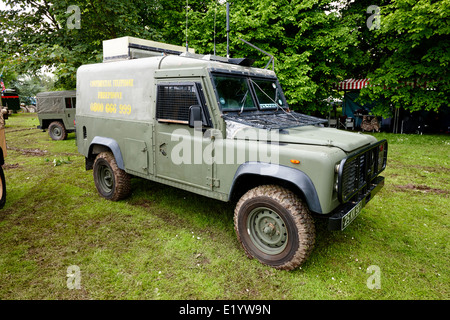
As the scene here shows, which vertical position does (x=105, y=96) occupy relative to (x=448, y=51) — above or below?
below

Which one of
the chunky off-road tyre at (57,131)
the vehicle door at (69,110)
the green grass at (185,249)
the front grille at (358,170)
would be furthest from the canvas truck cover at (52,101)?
the front grille at (358,170)

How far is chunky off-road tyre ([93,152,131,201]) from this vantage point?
5535 millimetres

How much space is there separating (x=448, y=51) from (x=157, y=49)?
44.9ft

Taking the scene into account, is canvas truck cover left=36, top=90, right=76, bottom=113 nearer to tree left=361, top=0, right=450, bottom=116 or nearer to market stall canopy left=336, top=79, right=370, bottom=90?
market stall canopy left=336, top=79, right=370, bottom=90

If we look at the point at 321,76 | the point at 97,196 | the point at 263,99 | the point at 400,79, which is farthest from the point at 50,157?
the point at 400,79

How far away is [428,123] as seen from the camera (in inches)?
686

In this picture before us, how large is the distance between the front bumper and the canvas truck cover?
13836mm

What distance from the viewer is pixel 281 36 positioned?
519 inches

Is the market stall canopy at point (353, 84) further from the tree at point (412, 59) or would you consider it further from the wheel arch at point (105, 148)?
the wheel arch at point (105, 148)

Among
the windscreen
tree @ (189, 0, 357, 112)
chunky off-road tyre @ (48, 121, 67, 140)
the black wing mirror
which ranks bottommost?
chunky off-road tyre @ (48, 121, 67, 140)

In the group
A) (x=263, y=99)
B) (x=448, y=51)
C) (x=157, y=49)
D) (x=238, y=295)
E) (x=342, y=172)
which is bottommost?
(x=238, y=295)

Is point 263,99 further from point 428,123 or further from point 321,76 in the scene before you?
point 428,123

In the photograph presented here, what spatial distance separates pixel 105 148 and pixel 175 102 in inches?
89.3

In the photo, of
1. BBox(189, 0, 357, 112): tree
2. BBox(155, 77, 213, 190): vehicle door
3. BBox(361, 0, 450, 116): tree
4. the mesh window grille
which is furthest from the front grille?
BBox(361, 0, 450, 116): tree
